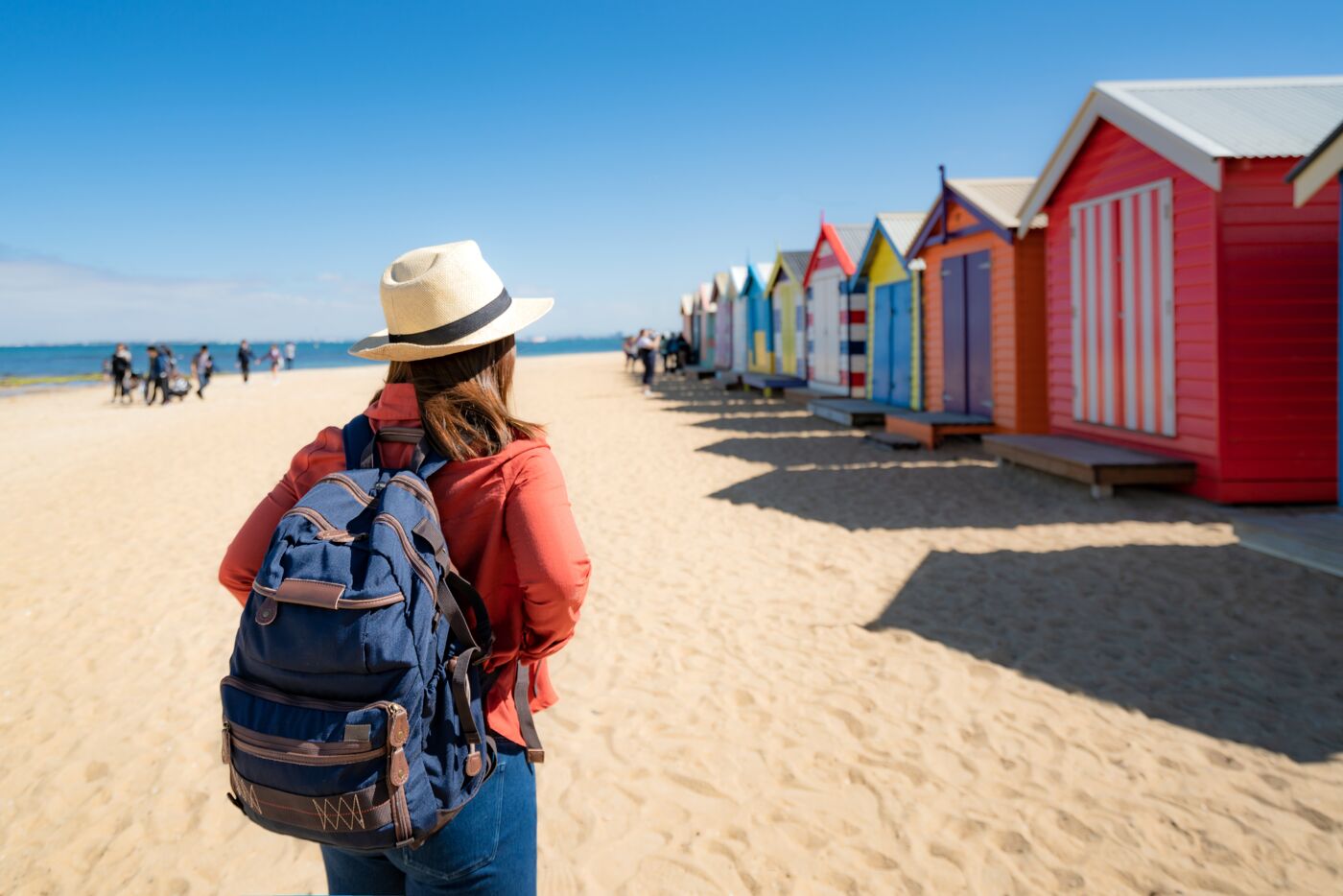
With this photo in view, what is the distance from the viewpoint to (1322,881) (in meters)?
2.68

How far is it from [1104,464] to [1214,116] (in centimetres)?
316

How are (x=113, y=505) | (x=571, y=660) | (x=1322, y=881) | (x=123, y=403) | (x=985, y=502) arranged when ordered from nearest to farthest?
(x=1322, y=881)
(x=571, y=660)
(x=985, y=502)
(x=113, y=505)
(x=123, y=403)

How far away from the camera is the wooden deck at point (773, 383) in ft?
61.6

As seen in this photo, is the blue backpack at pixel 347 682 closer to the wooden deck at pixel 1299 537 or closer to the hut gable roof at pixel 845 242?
the wooden deck at pixel 1299 537

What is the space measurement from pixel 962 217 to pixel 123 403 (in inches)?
905

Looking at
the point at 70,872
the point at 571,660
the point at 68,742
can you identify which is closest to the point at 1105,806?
the point at 571,660

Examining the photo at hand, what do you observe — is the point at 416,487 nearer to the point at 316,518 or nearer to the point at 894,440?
the point at 316,518

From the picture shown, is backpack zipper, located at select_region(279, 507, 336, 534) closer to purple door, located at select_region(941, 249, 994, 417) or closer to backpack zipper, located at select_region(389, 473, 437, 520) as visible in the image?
backpack zipper, located at select_region(389, 473, 437, 520)

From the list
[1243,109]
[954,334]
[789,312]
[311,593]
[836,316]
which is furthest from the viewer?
[789,312]

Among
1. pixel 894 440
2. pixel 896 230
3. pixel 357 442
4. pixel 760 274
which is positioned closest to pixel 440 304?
pixel 357 442

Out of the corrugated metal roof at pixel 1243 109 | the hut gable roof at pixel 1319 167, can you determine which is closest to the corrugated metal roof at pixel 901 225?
the corrugated metal roof at pixel 1243 109

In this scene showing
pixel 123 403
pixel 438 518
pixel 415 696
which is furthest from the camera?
pixel 123 403

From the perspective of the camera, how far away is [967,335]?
1173cm

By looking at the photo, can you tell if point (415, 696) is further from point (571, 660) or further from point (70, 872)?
point (571, 660)
